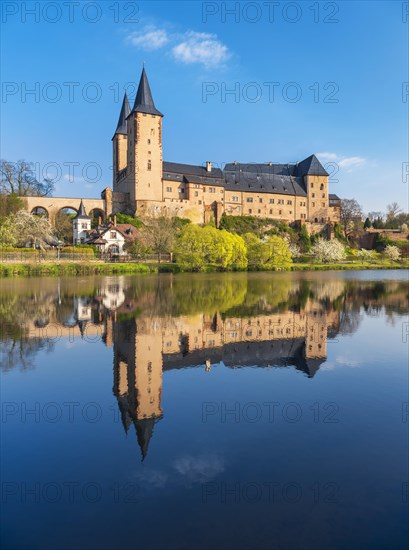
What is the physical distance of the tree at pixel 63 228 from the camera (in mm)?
58688

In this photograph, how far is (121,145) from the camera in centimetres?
6925

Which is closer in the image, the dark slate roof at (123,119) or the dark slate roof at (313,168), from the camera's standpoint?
the dark slate roof at (123,119)

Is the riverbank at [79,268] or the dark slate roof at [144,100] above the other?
the dark slate roof at [144,100]

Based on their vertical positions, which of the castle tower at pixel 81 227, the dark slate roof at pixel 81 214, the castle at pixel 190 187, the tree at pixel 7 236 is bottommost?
the tree at pixel 7 236

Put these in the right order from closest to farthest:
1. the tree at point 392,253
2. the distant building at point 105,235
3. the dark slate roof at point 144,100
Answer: the distant building at point 105,235, the dark slate roof at point 144,100, the tree at point 392,253

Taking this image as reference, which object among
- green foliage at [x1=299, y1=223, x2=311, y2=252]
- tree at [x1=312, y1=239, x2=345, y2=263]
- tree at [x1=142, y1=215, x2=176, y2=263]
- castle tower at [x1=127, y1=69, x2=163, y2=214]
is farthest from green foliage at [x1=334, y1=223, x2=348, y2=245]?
tree at [x1=142, y1=215, x2=176, y2=263]

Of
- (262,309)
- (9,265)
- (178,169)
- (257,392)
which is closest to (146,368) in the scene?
(257,392)

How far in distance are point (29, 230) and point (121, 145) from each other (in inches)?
1179

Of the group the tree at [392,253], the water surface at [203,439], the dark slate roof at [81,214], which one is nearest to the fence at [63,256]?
the dark slate roof at [81,214]

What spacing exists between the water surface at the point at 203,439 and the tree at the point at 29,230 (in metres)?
36.2

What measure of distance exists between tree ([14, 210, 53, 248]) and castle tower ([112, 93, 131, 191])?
24493mm

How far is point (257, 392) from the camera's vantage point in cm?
727

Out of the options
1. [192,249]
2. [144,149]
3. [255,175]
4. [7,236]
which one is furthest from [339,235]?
[7,236]

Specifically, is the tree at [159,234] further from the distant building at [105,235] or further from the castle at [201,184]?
the castle at [201,184]
